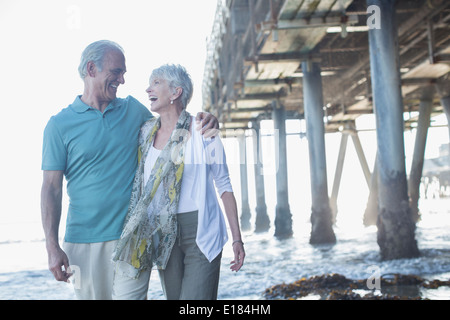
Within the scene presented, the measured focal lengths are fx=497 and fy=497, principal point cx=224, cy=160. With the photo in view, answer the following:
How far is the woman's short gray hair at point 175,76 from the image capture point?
102 inches

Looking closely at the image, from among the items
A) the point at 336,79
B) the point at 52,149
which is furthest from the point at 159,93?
the point at 336,79

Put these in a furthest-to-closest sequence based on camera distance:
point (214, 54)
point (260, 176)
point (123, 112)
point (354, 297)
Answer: point (260, 176) < point (214, 54) < point (354, 297) < point (123, 112)

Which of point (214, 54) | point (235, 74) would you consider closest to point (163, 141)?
point (235, 74)

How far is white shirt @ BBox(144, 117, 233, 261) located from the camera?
2414mm

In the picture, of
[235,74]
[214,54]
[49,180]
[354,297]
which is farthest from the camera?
[214,54]

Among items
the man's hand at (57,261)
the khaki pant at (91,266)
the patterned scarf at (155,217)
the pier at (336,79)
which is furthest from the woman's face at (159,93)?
the pier at (336,79)

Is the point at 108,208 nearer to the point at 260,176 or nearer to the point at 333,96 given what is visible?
the point at 333,96

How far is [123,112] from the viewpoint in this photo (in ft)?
9.11

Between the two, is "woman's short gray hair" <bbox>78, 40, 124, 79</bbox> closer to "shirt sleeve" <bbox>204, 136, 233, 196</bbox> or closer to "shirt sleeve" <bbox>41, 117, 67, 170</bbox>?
"shirt sleeve" <bbox>41, 117, 67, 170</bbox>

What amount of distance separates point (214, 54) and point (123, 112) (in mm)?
13359

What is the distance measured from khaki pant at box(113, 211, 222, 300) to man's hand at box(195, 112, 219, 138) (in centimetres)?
41

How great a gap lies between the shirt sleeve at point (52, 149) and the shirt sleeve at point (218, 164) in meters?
0.76

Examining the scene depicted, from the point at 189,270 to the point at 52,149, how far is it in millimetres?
948

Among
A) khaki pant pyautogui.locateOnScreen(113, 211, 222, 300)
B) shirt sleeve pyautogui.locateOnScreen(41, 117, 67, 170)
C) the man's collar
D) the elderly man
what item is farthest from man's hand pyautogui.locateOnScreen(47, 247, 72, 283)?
the man's collar
